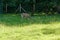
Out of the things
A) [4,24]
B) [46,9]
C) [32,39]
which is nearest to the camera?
[32,39]

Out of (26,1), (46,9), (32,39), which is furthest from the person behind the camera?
(46,9)

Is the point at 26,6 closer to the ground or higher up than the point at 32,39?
closer to the ground

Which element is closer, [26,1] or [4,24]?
[4,24]

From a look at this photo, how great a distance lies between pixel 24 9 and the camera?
22266 millimetres

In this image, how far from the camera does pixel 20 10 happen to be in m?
21.7

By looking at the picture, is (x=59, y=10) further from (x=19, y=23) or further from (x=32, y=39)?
(x=32, y=39)

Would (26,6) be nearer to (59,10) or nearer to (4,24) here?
(59,10)

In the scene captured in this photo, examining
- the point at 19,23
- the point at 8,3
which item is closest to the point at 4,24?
the point at 19,23

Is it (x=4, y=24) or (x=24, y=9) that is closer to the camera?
(x=4, y=24)

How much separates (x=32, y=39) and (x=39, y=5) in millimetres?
12032

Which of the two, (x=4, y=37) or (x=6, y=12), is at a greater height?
(x=4, y=37)

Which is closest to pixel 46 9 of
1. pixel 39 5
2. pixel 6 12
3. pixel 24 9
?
pixel 39 5

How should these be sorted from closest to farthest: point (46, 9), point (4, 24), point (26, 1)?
1. point (4, 24)
2. point (26, 1)
3. point (46, 9)

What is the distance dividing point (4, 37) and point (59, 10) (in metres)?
12.4
